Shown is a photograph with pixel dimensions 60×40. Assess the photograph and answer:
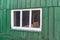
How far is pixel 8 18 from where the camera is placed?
684 centimetres

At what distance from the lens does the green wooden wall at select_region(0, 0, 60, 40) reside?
578 cm

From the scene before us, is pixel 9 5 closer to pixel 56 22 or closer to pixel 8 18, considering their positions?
pixel 8 18

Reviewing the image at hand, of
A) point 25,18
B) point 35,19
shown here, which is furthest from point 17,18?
point 35,19

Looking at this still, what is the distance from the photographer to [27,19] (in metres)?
6.43

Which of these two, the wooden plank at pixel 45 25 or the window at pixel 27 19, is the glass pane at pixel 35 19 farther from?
the wooden plank at pixel 45 25

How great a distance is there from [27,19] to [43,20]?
0.79 metres

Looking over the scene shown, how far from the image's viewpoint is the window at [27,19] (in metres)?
6.17

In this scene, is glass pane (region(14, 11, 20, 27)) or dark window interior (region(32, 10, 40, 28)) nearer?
dark window interior (region(32, 10, 40, 28))

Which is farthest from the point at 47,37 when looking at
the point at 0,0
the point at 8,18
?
the point at 0,0

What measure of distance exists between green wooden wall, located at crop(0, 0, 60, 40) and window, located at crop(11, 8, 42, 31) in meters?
0.15

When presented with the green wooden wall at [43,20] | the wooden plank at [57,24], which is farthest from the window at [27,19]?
the wooden plank at [57,24]

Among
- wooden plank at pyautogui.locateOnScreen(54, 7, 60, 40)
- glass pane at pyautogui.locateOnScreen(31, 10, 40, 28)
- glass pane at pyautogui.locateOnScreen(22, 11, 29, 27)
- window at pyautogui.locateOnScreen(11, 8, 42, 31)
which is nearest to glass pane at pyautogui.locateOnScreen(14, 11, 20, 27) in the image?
window at pyautogui.locateOnScreen(11, 8, 42, 31)

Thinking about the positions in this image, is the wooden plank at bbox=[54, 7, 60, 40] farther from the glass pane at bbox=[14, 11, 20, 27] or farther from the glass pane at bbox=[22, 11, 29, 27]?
the glass pane at bbox=[14, 11, 20, 27]

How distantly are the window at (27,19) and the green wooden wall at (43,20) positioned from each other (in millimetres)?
153
